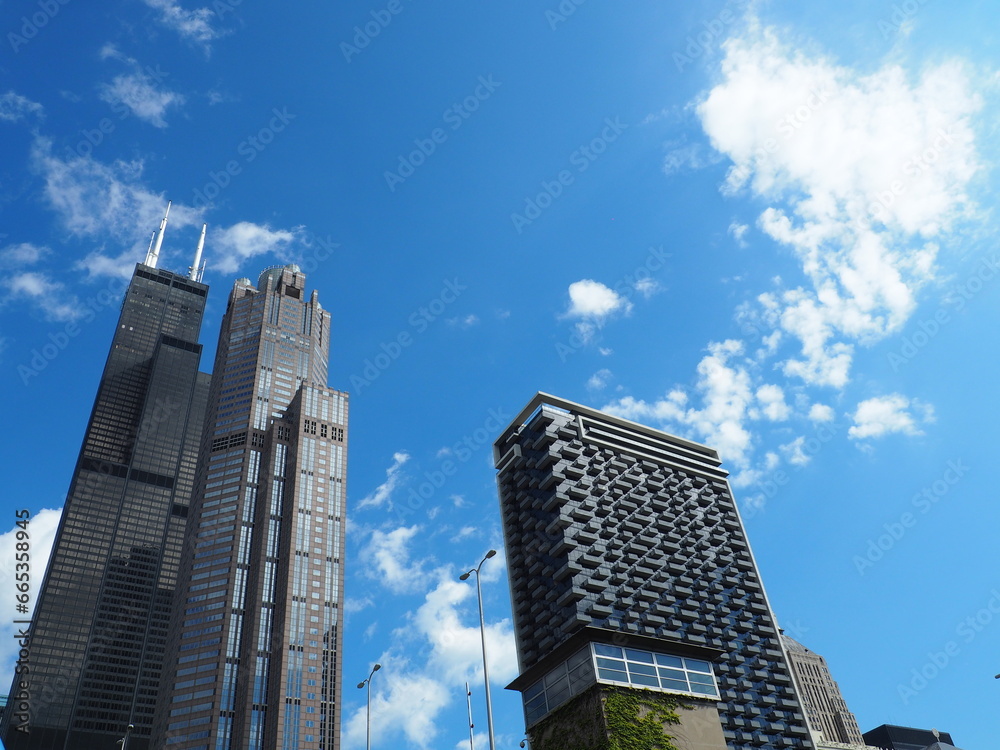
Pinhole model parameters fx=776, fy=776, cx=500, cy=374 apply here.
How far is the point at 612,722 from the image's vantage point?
196ft

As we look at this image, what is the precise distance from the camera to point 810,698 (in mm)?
190875

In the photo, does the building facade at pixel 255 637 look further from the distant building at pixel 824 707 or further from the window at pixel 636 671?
the window at pixel 636 671

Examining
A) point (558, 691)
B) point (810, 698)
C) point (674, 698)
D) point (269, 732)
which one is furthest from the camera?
point (810, 698)

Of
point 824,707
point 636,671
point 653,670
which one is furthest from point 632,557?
point 824,707

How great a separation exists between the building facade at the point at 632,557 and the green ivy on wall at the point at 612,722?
2270 centimetres

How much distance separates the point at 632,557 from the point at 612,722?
157 ft

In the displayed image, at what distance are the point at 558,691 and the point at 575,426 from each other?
178 ft

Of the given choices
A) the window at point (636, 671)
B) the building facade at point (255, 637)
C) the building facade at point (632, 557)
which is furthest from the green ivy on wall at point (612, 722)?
the building facade at point (255, 637)

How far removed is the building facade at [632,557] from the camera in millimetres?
101125

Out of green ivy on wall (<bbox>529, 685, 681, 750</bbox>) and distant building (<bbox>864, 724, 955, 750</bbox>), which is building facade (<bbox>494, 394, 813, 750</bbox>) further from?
distant building (<bbox>864, 724, 955, 750</bbox>)

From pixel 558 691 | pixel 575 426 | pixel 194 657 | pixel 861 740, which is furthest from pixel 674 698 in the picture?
pixel 861 740

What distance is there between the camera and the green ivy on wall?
5838cm

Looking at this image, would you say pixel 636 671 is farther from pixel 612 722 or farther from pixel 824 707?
pixel 824 707

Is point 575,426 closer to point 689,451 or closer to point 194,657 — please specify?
point 689,451
